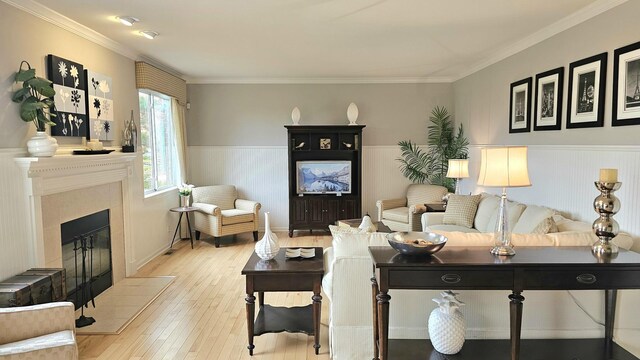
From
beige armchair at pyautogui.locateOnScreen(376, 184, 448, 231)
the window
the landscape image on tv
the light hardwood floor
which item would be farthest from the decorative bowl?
the landscape image on tv

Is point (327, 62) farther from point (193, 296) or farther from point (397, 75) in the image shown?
point (193, 296)

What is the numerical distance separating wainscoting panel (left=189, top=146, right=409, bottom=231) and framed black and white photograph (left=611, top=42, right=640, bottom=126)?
13.7 ft

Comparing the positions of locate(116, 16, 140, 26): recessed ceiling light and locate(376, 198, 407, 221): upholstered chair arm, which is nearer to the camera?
locate(116, 16, 140, 26): recessed ceiling light

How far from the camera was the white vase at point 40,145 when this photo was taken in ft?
10.6

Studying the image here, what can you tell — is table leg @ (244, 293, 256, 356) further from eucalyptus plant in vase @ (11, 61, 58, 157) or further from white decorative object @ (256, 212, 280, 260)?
eucalyptus plant in vase @ (11, 61, 58, 157)

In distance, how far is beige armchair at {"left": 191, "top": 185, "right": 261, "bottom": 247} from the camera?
20.3 feet

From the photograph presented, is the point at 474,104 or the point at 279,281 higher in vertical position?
the point at 474,104

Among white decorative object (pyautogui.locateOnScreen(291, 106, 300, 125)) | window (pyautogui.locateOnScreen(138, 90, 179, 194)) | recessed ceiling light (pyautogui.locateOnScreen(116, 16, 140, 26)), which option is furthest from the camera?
white decorative object (pyautogui.locateOnScreen(291, 106, 300, 125))

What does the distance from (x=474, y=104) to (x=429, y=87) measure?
116 centimetres

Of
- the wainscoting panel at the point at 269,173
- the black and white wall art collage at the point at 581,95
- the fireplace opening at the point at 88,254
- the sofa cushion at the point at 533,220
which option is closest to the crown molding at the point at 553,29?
the black and white wall art collage at the point at 581,95

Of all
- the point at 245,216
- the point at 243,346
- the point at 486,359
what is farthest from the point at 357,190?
the point at 486,359

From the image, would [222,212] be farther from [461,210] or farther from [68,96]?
[461,210]

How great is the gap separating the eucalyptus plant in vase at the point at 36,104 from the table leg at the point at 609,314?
4.07 m

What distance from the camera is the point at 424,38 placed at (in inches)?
176
